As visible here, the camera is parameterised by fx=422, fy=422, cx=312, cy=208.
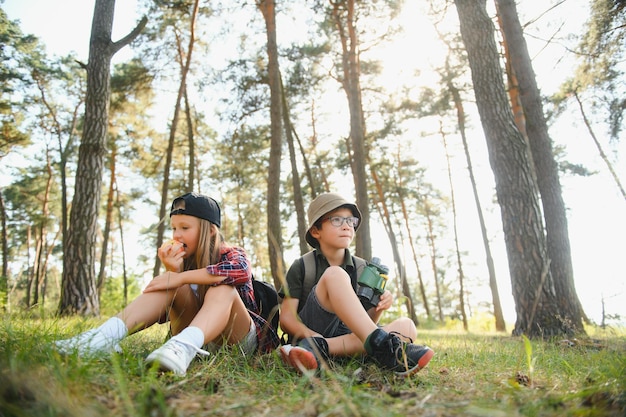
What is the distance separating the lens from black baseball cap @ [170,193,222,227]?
2.59m

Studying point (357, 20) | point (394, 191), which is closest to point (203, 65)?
point (357, 20)

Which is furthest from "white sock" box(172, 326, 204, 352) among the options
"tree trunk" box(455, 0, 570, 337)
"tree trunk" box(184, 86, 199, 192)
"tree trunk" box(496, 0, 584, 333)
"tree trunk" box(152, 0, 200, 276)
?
"tree trunk" box(152, 0, 200, 276)

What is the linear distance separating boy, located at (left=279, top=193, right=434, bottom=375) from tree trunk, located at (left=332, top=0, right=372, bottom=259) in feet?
15.7

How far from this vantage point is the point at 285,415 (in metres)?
1.30

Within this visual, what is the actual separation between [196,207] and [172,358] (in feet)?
3.57

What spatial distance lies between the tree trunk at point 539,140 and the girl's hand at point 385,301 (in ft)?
17.6

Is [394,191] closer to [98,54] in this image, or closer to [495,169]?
[495,169]

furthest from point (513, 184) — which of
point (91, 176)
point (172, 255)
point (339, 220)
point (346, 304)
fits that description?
point (91, 176)

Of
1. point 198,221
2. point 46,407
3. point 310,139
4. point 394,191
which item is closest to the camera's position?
point 46,407

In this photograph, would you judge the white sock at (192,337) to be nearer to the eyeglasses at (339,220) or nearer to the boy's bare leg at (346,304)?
the boy's bare leg at (346,304)

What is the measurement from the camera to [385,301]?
2.60 meters

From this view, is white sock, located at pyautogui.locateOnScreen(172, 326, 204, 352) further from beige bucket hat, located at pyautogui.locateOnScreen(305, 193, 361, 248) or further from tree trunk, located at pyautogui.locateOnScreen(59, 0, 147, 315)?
tree trunk, located at pyautogui.locateOnScreen(59, 0, 147, 315)

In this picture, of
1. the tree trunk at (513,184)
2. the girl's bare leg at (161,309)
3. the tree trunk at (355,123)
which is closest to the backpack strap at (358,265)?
the girl's bare leg at (161,309)

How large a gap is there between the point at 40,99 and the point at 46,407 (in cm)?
1367
